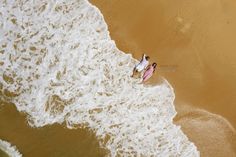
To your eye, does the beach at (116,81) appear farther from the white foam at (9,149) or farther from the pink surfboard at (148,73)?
the pink surfboard at (148,73)

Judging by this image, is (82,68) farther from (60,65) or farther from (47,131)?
(47,131)

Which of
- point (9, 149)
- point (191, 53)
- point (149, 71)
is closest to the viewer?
point (9, 149)

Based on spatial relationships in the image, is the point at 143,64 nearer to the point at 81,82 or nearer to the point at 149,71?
the point at 149,71

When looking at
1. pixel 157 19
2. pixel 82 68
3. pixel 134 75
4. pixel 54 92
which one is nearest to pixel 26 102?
pixel 54 92

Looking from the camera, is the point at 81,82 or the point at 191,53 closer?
the point at 81,82

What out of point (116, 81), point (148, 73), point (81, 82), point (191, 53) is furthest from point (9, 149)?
point (191, 53)

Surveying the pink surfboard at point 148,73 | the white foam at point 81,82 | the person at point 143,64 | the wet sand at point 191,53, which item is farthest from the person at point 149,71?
the white foam at point 81,82
